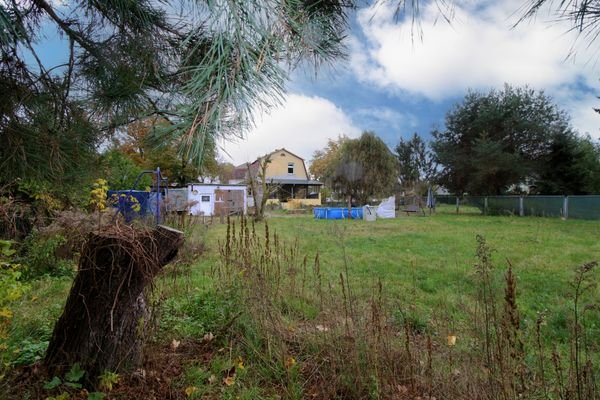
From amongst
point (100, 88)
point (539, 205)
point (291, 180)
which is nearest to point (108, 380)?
point (100, 88)

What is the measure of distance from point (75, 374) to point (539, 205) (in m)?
17.1

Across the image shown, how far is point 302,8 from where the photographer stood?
3.60ft

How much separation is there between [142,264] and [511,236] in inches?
341

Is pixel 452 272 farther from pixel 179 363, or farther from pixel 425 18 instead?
pixel 425 18

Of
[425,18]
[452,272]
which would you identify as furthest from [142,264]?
[452,272]

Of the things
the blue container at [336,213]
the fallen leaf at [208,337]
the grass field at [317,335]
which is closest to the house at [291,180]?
the blue container at [336,213]

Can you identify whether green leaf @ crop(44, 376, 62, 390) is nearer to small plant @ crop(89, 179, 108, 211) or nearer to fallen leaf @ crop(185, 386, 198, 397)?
fallen leaf @ crop(185, 386, 198, 397)

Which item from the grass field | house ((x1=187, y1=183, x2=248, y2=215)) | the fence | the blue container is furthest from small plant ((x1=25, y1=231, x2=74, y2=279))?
the fence

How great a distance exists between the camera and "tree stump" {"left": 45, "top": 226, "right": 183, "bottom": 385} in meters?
1.51

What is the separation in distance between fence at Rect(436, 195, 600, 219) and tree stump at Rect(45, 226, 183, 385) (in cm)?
1543

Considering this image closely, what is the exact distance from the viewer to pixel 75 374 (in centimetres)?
155

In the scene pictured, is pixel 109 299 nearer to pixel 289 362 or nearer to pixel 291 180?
pixel 289 362

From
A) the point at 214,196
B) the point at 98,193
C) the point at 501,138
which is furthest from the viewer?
the point at 214,196

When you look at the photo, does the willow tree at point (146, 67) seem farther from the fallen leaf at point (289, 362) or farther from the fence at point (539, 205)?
the fence at point (539, 205)
